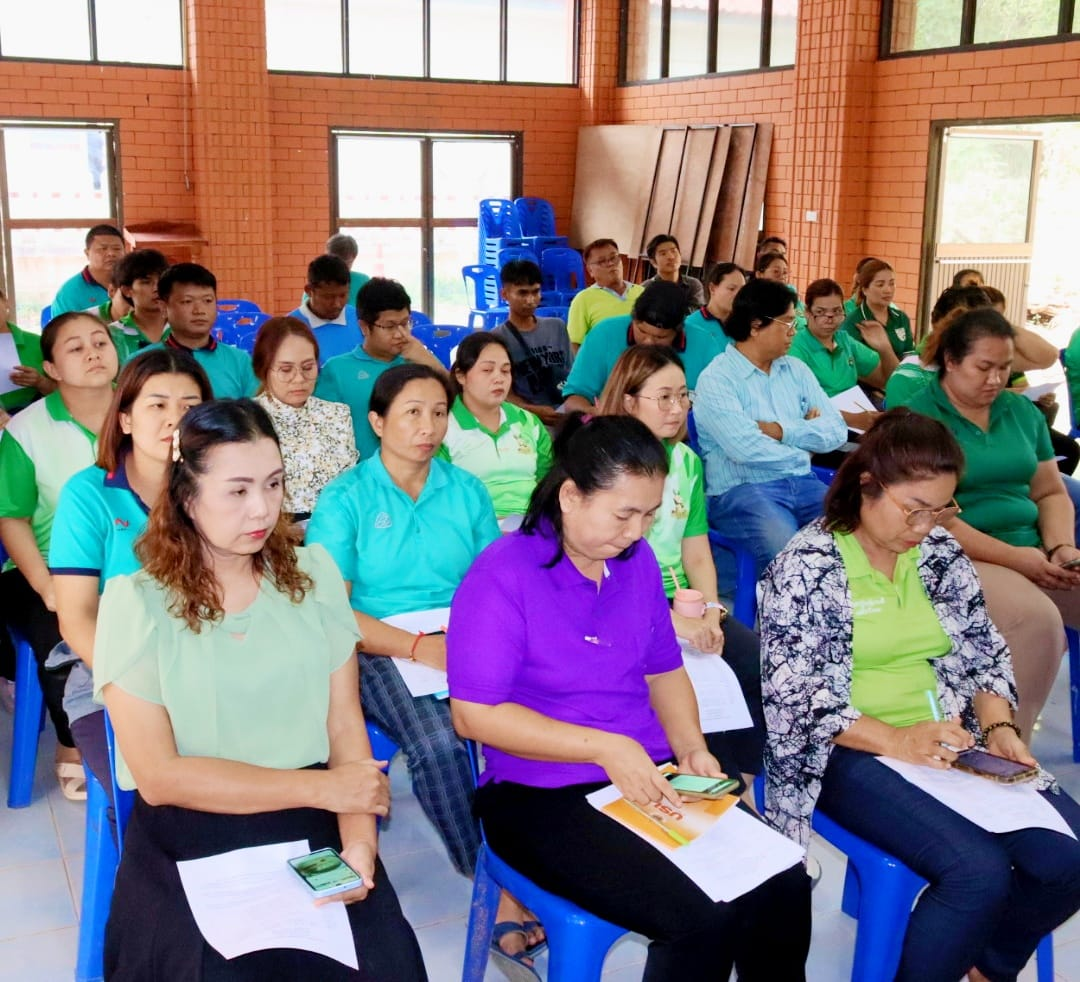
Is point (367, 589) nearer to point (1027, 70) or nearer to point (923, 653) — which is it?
point (923, 653)

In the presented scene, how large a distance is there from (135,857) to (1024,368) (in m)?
3.64

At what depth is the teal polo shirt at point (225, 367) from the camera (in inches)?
166

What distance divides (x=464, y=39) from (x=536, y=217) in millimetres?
1699

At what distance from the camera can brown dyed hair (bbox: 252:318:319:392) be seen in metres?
3.74

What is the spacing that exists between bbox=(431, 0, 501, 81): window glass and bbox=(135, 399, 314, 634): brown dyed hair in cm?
910

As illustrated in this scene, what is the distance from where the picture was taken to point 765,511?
12.2 feet

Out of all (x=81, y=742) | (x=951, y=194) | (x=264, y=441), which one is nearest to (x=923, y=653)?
(x=264, y=441)

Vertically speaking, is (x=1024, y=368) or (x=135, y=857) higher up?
(x=1024, y=368)

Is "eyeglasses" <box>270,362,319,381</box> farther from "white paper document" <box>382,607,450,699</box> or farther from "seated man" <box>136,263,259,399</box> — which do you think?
"white paper document" <box>382,607,450,699</box>

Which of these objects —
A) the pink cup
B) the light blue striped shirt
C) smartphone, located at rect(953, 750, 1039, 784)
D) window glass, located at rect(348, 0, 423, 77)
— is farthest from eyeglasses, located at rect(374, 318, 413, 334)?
window glass, located at rect(348, 0, 423, 77)

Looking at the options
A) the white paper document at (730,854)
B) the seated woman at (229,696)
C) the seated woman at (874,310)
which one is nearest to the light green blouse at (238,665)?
the seated woman at (229,696)

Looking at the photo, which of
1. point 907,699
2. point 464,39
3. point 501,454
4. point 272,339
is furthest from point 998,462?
point 464,39

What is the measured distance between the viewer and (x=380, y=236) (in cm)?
1043

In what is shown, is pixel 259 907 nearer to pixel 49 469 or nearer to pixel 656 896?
pixel 656 896
